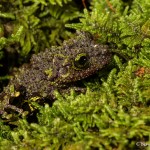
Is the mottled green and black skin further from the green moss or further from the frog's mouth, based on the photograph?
the green moss

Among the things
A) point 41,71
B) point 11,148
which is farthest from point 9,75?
point 11,148

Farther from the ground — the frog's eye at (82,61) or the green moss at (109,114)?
the frog's eye at (82,61)

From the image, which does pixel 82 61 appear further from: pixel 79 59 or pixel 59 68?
pixel 59 68

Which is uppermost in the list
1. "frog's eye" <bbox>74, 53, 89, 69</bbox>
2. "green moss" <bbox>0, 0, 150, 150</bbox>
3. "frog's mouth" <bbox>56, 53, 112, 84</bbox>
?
"frog's eye" <bbox>74, 53, 89, 69</bbox>

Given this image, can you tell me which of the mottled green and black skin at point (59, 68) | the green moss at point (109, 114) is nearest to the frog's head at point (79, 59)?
the mottled green and black skin at point (59, 68)

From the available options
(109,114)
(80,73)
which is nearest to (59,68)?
(80,73)

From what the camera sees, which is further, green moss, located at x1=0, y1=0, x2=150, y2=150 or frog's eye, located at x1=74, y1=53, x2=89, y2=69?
frog's eye, located at x1=74, y1=53, x2=89, y2=69

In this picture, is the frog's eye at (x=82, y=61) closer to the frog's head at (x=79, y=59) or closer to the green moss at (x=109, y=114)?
the frog's head at (x=79, y=59)

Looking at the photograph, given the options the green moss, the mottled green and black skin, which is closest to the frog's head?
the mottled green and black skin
